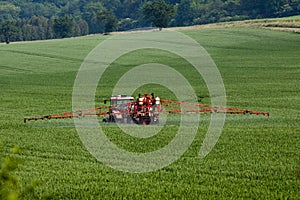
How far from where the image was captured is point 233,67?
52.4m

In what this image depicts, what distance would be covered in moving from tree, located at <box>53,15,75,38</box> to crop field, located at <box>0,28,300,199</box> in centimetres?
6935

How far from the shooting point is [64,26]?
120m

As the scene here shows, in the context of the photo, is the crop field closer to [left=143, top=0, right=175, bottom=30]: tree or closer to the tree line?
[left=143, top=0, right=175, bottom=30]: tree

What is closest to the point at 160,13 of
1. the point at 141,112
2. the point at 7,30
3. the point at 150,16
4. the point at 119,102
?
the point at 150,16

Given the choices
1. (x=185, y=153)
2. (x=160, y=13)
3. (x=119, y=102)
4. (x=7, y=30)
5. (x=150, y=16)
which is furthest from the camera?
(x=7, y=30)

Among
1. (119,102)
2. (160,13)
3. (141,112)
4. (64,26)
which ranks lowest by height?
(64,26)

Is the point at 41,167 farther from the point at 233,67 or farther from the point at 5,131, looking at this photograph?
the point at 233,67

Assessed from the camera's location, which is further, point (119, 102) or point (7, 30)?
point (7, 30)

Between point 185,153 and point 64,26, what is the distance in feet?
352

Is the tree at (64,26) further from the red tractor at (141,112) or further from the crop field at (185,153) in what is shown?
the red tractor at (141,112)

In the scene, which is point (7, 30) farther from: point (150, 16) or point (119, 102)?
point (119, 102)

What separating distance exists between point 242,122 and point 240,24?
73.0 metres

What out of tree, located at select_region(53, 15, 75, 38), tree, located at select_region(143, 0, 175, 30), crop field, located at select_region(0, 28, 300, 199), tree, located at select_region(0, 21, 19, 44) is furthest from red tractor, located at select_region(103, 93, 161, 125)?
tree, located at select_region(53, 15, 75, 38)

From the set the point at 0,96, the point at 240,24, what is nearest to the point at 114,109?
the point at 0,96
